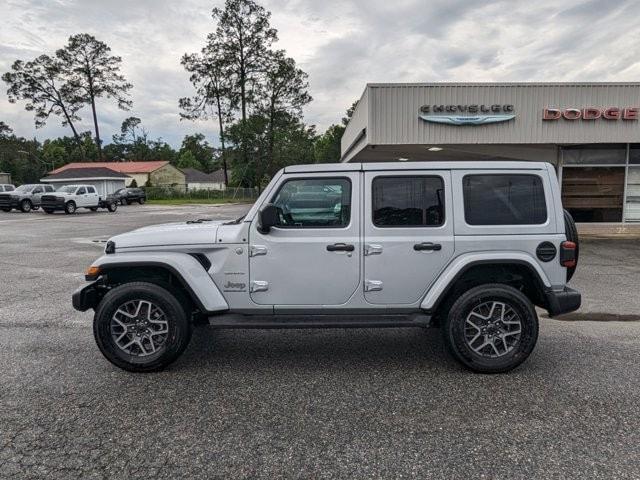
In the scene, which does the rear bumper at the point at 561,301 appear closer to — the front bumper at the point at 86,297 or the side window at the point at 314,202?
the side window at the point at 314,202

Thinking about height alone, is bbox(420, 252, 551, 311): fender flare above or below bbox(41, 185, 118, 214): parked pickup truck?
below

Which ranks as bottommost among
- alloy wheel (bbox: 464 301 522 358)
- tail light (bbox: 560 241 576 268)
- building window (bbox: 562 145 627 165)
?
alloy wheel (bbox: 464 301 522 358)

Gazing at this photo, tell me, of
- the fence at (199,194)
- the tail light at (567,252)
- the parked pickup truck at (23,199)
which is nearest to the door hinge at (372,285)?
the tail light at (567,252)

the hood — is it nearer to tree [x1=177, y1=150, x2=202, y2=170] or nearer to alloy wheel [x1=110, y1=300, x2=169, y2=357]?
alloy wheel [x1=110, y1=300, x2=169, y2=357]

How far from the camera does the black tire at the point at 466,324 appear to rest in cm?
402

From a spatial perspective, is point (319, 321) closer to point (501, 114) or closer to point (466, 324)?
point (466, 324)

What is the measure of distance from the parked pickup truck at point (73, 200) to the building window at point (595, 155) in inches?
1073

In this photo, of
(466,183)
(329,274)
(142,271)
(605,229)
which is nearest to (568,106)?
(605,229)

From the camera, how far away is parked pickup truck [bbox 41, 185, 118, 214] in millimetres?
27906

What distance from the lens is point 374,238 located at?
4086 mm

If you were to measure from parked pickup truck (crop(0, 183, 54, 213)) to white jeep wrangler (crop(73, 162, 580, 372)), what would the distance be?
30.2 metres

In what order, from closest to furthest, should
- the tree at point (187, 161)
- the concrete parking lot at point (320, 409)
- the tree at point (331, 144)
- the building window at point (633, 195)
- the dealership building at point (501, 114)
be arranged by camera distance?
1. the concrete parking lot at point (320, 409)
2. the dealership building at point (501, 114)
3. the building window at point (633, 195)
4. the tree at point (331, 144)
5. the tree at point (187, 161)

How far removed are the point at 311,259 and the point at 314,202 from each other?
56 centimetres

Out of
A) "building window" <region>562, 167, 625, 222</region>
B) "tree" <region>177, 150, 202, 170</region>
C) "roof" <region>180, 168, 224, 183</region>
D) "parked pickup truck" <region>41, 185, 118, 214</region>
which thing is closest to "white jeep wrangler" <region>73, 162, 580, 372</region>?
"building window" <region>562, 167, 625, 222</region>
